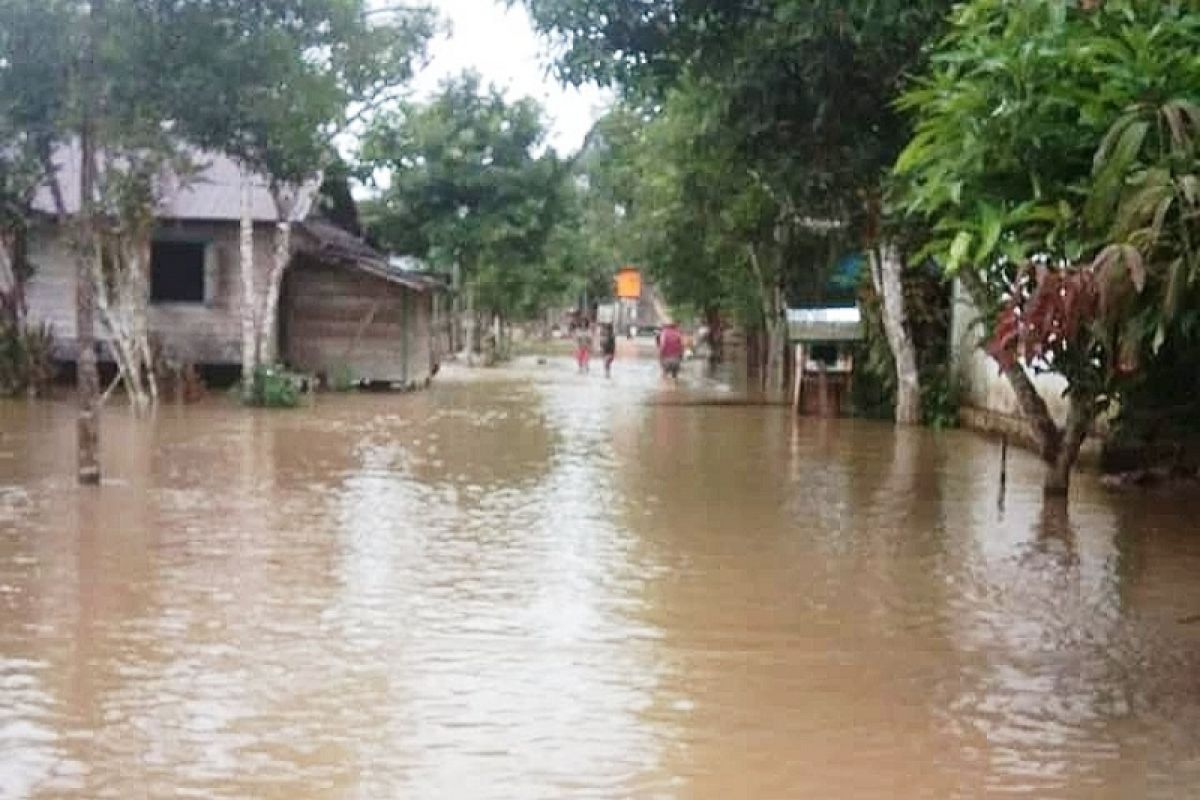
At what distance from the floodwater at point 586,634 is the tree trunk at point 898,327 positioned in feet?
22.6

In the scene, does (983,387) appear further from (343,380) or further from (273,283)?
(343,380)

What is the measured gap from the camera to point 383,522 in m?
12.8

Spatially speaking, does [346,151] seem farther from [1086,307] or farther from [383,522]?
[1086,307]

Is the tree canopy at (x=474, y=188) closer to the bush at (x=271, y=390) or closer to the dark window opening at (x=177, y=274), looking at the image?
the dark window opening at (x=177, y=274)

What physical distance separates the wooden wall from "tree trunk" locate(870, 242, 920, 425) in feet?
37.3

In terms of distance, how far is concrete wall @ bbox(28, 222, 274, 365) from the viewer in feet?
99.0

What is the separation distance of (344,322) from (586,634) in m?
24.8

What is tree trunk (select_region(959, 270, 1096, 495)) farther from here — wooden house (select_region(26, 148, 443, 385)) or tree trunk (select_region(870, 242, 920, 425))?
wooden house (select_region(26, 148, 443, 385))

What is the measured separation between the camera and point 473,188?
141 ft

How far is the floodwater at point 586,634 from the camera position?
6.29m

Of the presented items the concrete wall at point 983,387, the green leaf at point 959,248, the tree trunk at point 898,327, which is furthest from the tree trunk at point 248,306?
the green leaf at point 959,248

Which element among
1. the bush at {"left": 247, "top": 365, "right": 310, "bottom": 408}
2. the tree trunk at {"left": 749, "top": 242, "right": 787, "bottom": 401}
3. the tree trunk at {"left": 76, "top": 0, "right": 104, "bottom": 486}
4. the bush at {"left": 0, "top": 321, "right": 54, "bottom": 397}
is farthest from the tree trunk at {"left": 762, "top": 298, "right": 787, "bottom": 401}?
the tree trunk at {"left": 76, "top": 0, "right": 104, "bottom": 486}

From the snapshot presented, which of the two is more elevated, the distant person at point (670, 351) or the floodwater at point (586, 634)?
the distant person at point (670, 351)

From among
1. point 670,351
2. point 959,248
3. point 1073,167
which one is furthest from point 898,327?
point 670,351
